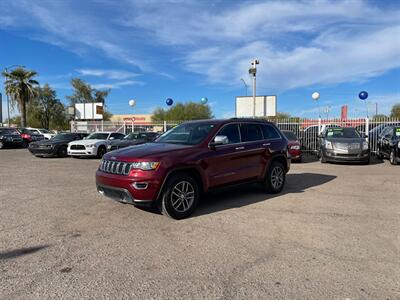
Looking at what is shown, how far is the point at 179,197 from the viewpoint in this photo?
19.4 feet

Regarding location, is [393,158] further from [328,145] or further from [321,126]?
[321,126]

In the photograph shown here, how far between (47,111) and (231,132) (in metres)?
58.2

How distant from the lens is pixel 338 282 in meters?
3.59

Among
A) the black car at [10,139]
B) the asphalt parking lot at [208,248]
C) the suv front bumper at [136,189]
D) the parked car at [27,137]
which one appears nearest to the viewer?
the asphalt parking lot at [208,248]

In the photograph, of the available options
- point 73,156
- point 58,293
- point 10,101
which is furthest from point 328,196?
Result: point 10,101

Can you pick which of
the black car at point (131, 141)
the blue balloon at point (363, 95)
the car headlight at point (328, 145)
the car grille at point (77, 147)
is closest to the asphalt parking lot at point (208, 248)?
the car headlight at point (328, 145)

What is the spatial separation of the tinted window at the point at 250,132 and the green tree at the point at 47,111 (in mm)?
56314

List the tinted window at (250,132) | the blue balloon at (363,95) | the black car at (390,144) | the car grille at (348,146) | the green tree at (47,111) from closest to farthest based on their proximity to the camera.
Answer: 1. the tinted window at (250,132)
2. the black car at (390,144)
3. the car grille at (348,146)
4. the blue balloon at (363,95)
5. the green tree at (47,111)

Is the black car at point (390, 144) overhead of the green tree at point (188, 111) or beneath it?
beneath

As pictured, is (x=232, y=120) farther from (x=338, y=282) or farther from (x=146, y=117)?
(x=146, y=117)

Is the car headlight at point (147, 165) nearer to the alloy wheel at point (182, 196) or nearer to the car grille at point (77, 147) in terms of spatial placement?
the alloy wheel at point (182, 196)

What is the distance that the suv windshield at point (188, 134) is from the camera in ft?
21.7

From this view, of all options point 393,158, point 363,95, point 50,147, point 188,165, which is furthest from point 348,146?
point 50,147

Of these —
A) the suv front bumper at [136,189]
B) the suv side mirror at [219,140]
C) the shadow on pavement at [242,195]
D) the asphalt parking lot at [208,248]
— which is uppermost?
the suv side mirror at [219,140]
